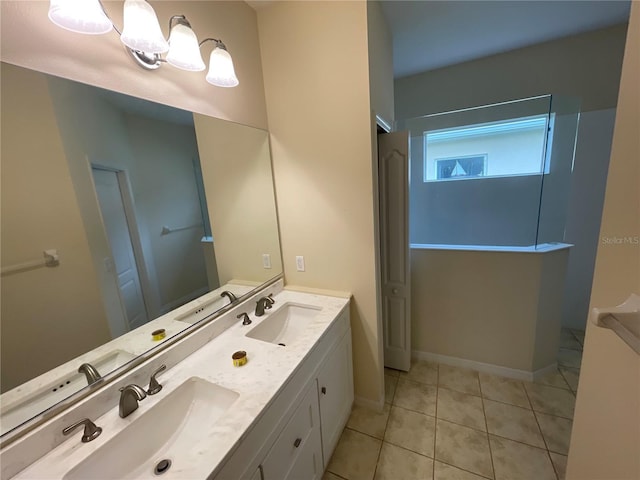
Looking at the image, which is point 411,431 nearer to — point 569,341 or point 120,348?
point 120,348

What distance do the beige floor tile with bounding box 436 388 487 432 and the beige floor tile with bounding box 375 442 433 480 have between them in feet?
1.28

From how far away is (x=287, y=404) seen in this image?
3.48 ft

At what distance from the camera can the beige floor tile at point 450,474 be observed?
1398 millimetres

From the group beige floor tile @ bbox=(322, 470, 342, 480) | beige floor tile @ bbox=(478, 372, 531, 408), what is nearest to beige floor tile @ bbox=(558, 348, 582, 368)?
beige floor tile @ bbox=(478, 372, 531, 408)

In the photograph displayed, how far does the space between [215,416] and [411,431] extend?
137 centimetres

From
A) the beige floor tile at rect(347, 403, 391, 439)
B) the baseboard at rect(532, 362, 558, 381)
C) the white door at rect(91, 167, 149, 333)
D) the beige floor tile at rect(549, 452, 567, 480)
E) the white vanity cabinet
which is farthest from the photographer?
the baseboard at rect(532, 362, 558, 381)

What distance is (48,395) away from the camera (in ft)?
2.68

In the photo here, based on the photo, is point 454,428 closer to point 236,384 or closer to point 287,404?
point 287,404

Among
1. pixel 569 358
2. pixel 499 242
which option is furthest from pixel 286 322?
pixel 569 358

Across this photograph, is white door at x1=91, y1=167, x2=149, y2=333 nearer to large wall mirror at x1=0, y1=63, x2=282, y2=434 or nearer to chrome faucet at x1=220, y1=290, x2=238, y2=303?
large wall mirror at x1=0, y1=63, x2=282, y2=434

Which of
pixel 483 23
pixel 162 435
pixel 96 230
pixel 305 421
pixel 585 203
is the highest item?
pixel 483 23

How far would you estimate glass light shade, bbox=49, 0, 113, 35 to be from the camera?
75 centimetres

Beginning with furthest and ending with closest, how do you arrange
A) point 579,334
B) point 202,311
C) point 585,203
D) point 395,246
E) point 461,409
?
point 579,334
point 585,203
point 395,246
point 461,409
point 202,311

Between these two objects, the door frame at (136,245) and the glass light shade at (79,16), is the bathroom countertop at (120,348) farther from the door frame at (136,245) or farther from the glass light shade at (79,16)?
the glass light shade at (79,16)
